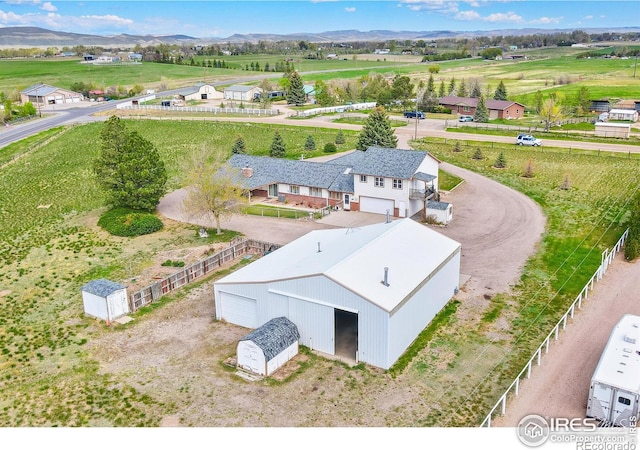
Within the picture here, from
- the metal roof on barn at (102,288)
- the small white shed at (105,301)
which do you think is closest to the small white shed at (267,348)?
the small white shed at (105,301)

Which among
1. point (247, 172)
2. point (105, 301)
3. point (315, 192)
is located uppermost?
point (247, 172)

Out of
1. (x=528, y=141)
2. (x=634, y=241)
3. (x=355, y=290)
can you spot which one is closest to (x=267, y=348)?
(x=355, y=290)

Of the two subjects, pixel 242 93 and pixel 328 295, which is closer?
pixel 328 295

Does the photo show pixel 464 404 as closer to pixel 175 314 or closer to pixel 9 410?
pixel 175 314

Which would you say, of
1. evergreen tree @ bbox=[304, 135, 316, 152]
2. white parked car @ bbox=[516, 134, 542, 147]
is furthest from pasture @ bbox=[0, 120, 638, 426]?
evergreen tree @ bbox=[304, 135, 316, 152]

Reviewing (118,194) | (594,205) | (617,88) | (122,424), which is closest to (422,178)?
(594,205)

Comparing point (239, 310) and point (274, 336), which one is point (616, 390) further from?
point (239, 310)
